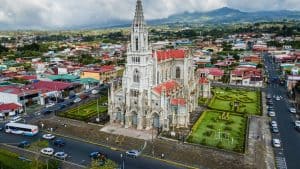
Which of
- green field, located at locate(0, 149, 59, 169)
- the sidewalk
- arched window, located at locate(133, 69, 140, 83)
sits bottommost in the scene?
the sidewalk

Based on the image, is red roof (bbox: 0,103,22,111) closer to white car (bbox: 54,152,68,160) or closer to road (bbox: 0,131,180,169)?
road (bbox: 0,131,180,169)

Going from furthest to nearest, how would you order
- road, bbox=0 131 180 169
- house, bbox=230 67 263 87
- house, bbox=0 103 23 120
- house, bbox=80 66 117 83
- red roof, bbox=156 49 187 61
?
1. house, bbox=80 66 117 83
2. house, bbox=230 67 263 87
3. house, bbox=0 103 23 120
4. red roof, bbox=156 49 187 61
5. road, bbox=0 131 180 169

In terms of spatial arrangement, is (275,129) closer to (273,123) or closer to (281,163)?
(273,123)

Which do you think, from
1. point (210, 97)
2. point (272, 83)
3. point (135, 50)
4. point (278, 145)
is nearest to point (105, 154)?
point (135, 50)

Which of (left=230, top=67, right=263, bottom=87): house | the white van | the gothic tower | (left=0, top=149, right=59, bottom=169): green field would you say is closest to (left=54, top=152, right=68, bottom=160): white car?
(left=0, top=149, right=59, bottom=169): green field

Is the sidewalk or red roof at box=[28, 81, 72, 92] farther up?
red roof at box=[28, 81, 72, 92]

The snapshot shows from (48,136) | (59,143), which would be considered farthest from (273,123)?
(48,136)

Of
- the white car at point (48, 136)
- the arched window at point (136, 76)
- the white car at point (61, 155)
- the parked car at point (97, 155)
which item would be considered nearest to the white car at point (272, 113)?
the arched window at point (136, 76)
